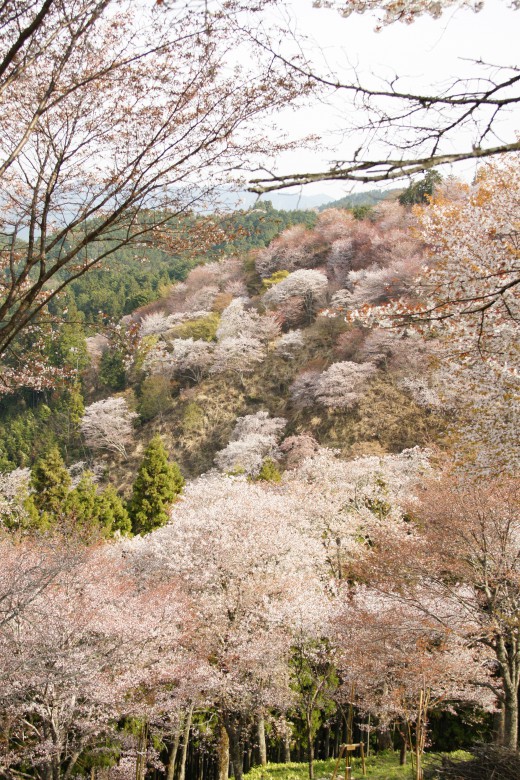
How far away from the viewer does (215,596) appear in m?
13.3

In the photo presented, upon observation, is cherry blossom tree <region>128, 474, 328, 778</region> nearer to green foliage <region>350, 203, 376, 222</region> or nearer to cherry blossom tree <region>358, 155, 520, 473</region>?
cherry blossom tree <region>358, 155, 520, 473</region>

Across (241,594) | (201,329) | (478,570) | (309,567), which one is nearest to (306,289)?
(201,329)

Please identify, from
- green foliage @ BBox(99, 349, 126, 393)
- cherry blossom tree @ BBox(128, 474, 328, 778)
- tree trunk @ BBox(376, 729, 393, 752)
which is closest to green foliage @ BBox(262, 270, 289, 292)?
green foliage @ BBox(99, 349, 126, 393)

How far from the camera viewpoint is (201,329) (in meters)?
44.8

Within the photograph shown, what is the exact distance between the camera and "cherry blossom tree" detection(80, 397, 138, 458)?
132 ft

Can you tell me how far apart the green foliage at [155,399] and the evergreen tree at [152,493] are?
1371cm

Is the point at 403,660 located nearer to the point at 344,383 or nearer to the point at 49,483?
the point at 49,483

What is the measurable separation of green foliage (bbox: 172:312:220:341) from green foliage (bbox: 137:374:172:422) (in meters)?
4.67

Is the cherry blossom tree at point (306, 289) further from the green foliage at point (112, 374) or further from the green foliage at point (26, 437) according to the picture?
the green foliage at point (26, 437)

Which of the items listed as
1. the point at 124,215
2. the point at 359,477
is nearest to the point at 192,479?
the point at 359,477

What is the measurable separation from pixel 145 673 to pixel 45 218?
430 inches

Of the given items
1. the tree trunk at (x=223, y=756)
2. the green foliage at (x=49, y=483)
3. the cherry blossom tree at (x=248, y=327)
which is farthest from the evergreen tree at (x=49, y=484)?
the cherry blossom tree at (x=248, y=327)

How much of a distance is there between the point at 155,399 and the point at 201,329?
7.07 meters

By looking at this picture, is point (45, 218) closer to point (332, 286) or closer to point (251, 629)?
point (251, 629)
